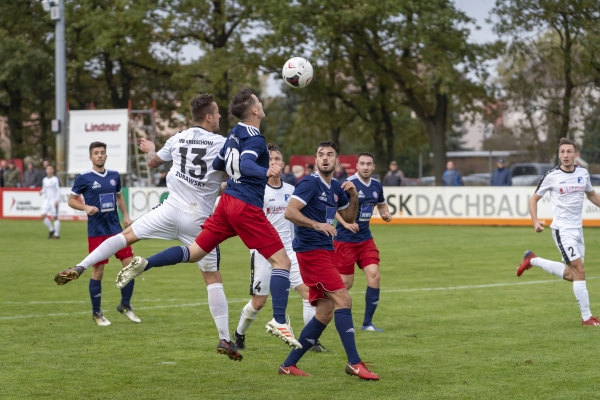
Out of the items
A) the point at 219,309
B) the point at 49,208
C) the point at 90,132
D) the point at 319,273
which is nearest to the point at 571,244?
the point at 319,273

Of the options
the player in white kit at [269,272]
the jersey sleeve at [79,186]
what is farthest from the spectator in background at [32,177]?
the player in white kit at [269,272]

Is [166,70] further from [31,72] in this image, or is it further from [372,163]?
[372,163]

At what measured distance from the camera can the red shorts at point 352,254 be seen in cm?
1110

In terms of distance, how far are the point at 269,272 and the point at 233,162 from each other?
2.25 metres

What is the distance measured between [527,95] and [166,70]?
57.6 ft

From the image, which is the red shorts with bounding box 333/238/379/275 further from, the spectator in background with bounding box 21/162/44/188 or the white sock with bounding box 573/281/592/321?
the spectator in background with bounding box 21/162/44/188

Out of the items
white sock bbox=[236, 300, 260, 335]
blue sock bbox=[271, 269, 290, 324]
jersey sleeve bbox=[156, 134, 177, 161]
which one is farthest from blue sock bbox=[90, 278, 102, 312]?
blue sock bbox=[271, 269, 290, 324]

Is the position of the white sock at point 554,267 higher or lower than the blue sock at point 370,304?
higher

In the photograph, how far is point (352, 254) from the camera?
36.4 feet

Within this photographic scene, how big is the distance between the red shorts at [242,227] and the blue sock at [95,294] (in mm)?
3712

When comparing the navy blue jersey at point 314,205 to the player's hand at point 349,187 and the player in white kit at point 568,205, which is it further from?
the player in white kit at point 568,205

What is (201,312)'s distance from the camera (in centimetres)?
1241

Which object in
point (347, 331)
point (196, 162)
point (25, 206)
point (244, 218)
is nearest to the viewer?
point (347, 331)

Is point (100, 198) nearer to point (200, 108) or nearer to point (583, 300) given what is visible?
point (200, 108)
